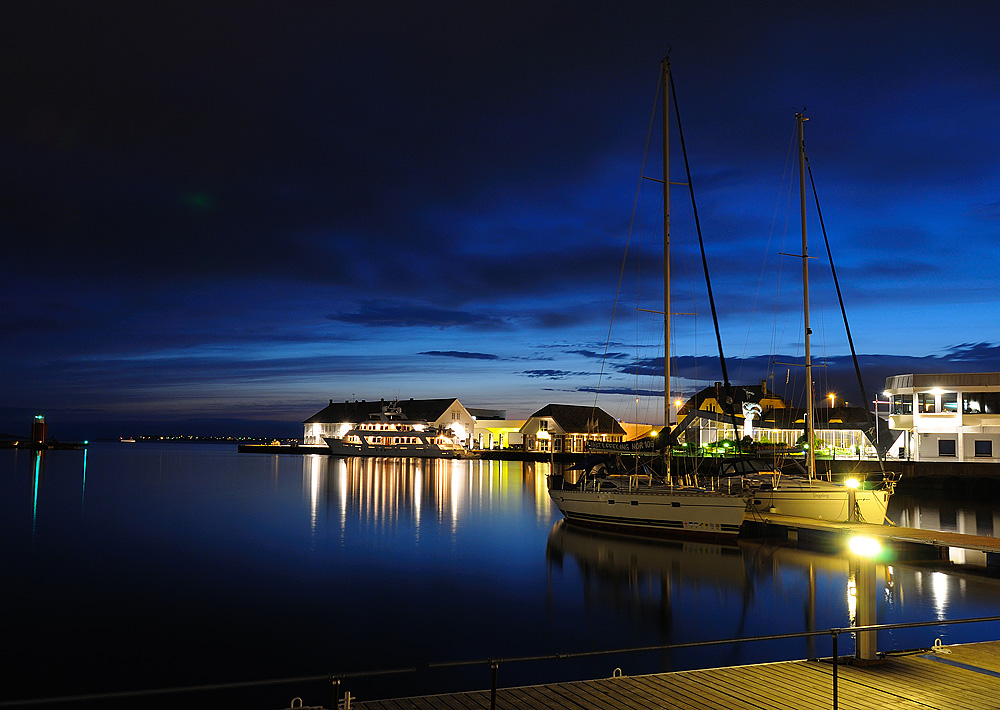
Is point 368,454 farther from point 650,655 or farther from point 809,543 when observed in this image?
point 650,655

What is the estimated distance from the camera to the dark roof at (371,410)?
5207 inches

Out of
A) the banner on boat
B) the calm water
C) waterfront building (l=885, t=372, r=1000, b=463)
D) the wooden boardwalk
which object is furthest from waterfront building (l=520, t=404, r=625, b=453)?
the wooden boardwalk

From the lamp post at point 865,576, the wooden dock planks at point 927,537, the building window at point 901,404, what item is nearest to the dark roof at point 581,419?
the building window at point 901,404

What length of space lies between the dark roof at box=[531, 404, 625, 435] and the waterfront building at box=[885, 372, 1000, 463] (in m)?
58.9

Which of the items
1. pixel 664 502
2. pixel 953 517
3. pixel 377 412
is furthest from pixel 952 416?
pixel 377 412

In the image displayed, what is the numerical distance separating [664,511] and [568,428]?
8762 centimetres

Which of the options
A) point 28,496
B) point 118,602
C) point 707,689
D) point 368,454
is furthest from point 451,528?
point 368,454

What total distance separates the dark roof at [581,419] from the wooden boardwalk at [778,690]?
353 ft

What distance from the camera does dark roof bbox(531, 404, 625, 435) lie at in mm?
118938

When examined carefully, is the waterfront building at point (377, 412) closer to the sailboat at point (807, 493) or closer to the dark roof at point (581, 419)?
the dark roof at point (581, 419)

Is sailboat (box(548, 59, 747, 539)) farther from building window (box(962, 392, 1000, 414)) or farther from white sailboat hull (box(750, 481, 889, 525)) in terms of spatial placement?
building window (box(962, 392, 1000, 414))

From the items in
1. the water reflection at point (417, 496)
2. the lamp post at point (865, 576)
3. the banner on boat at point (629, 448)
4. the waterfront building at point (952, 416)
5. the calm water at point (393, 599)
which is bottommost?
the water reflection at point (417, 496)

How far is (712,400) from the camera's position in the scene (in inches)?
3228

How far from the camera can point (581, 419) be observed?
121 meters
